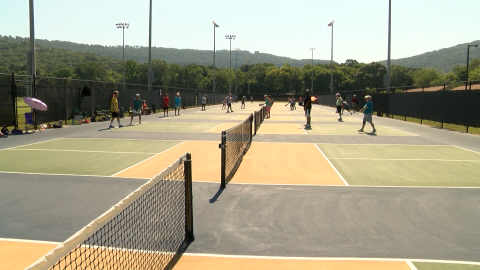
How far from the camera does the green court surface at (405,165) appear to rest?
10031mm

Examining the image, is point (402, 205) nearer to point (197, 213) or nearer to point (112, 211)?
point (197, 213)

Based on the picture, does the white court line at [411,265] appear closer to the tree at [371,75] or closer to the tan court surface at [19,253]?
the tan court surface at [19,253]

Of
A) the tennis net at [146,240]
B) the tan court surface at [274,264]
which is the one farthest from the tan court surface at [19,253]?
the tan court surface at [274,264]

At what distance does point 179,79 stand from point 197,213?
148374 millimetres

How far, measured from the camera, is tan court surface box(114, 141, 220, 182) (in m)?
10.4

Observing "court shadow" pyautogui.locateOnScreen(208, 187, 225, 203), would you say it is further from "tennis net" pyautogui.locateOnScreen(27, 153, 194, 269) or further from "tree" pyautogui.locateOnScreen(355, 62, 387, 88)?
"tree" pyautogui.locateOnScreen(355, 62, 387, 88)

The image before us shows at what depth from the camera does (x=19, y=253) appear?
5484mm

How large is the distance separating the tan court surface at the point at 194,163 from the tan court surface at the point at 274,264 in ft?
15.0

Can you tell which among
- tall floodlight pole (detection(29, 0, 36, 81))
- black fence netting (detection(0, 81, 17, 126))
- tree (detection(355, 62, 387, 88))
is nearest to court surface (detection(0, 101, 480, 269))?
black fence netting (detection(0, 81, 17, 126))

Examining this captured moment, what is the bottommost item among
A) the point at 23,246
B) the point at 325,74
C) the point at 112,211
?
the point at 23,246

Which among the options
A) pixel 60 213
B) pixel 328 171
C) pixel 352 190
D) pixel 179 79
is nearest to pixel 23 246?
pixel 60 213

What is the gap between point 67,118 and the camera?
24797 millimetres

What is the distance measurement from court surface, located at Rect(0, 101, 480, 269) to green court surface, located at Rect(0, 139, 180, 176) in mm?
35

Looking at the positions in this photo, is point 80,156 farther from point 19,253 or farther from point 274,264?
point 274,264
